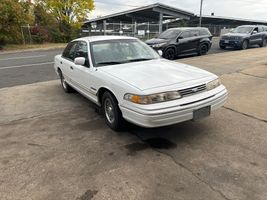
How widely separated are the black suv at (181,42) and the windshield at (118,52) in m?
7.20

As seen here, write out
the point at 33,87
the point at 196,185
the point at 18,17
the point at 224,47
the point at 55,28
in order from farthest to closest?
the point at 55,28 → the point at 18,17 → the point at 224,47 → the point at 33,87 → the point at 196,185

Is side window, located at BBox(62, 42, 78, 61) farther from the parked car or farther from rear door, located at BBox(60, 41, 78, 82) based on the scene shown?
the parked car

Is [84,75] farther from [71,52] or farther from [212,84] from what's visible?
[212,84]

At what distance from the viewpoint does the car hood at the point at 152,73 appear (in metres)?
3.92

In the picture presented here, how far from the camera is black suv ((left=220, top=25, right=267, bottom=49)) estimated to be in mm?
17047

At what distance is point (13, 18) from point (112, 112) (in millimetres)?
22215

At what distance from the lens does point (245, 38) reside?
1714 cm

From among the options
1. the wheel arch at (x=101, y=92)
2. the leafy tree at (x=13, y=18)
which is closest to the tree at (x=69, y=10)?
the leafy tree at (x=13, y=18)

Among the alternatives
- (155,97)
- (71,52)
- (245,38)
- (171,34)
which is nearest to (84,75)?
(71,52)

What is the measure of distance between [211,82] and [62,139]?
8.35ft

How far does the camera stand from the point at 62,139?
14.0ft

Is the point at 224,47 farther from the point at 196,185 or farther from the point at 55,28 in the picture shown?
the point at 55,28

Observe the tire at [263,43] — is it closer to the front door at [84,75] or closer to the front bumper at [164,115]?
the front door at [84,75]

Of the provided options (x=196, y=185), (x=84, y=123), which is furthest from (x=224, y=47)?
(x=196, y=185)
